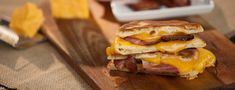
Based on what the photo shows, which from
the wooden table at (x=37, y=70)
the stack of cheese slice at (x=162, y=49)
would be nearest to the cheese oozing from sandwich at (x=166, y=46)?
the stack of cheese slice at (x=162, y=49)

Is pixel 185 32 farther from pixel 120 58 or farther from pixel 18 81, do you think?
pixel 18 81

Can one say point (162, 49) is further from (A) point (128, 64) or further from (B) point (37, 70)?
(B) point (37, 70)

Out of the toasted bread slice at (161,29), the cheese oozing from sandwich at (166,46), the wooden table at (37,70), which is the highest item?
the toasted bread slice at (161,29)

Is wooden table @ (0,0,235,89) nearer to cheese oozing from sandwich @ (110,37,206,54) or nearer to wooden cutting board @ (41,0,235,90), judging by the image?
wooden cutting board @ (41,0,235,90)

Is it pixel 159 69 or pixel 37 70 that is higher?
pixel 159 69

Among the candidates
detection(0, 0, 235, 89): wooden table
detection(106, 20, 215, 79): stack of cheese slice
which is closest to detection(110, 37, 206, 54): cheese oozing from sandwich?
detection(106, 20, 215, 79): stack of cheese slice

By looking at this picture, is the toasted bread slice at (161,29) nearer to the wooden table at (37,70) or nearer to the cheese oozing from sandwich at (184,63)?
the cheese oozing from sandwich at (184,63)

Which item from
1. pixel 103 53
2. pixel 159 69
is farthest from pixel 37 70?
pixel 159 69
